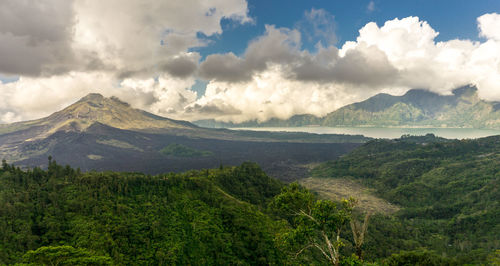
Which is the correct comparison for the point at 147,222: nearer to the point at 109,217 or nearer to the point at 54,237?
the point at 109,217

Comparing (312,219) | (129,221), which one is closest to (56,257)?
(129,221)

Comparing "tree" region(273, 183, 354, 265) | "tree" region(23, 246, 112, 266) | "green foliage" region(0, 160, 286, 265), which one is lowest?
"green foliage" region(0, 160, 286, 265)

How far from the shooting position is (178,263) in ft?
269

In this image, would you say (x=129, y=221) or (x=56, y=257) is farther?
(x=129, y=221)

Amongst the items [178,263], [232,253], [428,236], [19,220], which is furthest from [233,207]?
[428,236]

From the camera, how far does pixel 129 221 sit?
301 feet

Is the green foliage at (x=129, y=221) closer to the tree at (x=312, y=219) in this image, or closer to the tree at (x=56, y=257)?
the tree at (x=56, y=257)

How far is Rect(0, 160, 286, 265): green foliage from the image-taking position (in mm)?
77250

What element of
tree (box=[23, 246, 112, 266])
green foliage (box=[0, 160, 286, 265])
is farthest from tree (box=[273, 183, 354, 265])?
green foliage (box=[0, 160, 286, 265])

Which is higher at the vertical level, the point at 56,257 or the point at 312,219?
the point at 312,219

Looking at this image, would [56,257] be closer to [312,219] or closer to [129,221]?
[129,221]

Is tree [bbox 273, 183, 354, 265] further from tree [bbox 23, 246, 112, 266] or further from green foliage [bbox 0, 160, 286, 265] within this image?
green foliage [bbox 0, 160, 286, 265]

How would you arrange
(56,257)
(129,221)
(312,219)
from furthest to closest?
(129,221)
(56,257)
(312,219)

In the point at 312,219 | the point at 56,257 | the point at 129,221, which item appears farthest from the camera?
the point at 129,221
